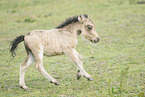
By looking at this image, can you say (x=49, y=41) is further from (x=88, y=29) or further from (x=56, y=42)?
(x=88, y=29)

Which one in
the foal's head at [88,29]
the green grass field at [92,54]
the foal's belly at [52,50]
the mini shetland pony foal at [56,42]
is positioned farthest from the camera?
the foal's head at [88,29]

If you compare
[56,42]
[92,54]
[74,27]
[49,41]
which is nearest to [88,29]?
[74,27]

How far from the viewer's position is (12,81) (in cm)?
802

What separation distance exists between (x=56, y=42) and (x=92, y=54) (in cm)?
383

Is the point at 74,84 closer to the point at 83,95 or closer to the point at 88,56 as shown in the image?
the point at 83,95

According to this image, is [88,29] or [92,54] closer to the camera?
[88,29]

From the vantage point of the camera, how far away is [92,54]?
11.0m

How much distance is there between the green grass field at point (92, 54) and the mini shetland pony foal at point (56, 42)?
488 mm

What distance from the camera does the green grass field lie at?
22.2 ft

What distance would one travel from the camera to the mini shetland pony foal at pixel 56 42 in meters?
6.96

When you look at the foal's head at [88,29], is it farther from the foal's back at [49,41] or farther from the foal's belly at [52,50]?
the foal's belly at [52,50]

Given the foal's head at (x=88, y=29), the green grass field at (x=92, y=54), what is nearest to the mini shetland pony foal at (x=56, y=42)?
the foal's head at (x=88, y=29)

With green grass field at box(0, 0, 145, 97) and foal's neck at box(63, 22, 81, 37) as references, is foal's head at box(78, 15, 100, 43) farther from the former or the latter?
green grass field at box(0, 0, 145, 97)

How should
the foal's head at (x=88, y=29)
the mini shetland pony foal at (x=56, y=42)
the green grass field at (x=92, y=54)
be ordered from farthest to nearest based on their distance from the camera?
the foal's head at (x=88, y=29), the mini shetland pony foal at (x=56, y=42), the green grass field at (x=92, y=54)
